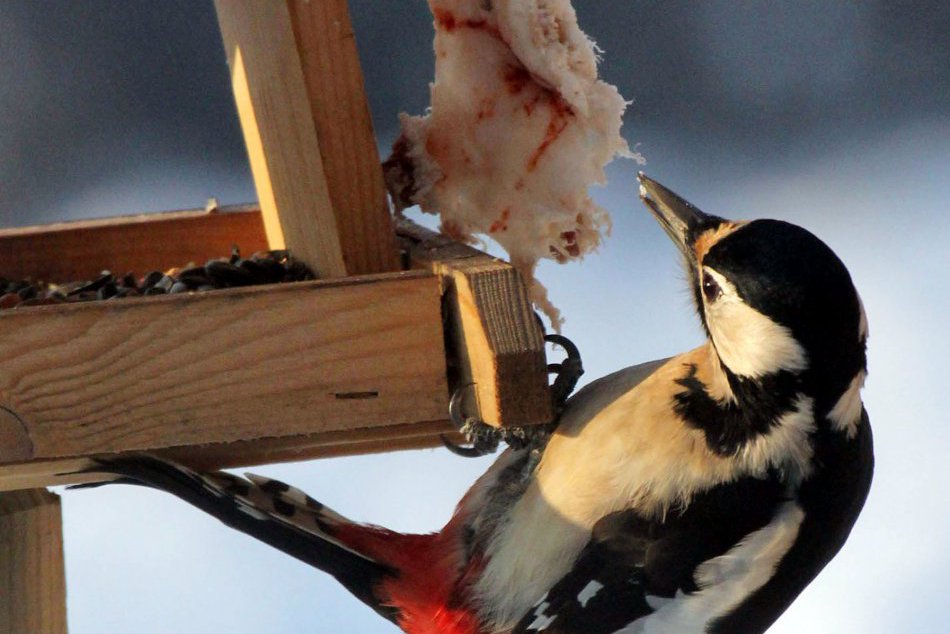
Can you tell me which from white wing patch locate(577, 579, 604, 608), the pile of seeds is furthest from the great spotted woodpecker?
the pile of seeds

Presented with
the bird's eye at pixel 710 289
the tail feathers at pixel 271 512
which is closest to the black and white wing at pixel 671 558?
the bird's eye at pixel 710 289

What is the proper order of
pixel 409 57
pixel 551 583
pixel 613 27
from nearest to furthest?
pixel 551 583 → pixel 409 57 → pixel 613 27

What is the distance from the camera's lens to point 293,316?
141cm

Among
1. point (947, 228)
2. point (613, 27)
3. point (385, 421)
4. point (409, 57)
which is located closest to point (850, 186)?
point (947, 228)

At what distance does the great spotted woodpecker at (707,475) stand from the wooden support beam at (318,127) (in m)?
0.34

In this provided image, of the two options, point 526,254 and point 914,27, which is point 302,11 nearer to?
point 526,254

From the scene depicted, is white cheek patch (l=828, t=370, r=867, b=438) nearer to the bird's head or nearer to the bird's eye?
the bird's head

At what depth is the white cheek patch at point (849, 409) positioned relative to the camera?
1586 millimetres

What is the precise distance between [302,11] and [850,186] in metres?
1.92

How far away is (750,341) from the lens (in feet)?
5.12

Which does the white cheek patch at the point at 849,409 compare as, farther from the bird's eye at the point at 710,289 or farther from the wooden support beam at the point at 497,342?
the wooden support beam at the point at 497,342

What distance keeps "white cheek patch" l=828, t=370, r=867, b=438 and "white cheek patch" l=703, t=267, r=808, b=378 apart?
8cm

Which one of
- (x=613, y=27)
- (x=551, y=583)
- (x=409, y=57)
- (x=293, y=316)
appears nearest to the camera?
(x=293, y=316)

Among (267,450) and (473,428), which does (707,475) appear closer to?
(473,428)
